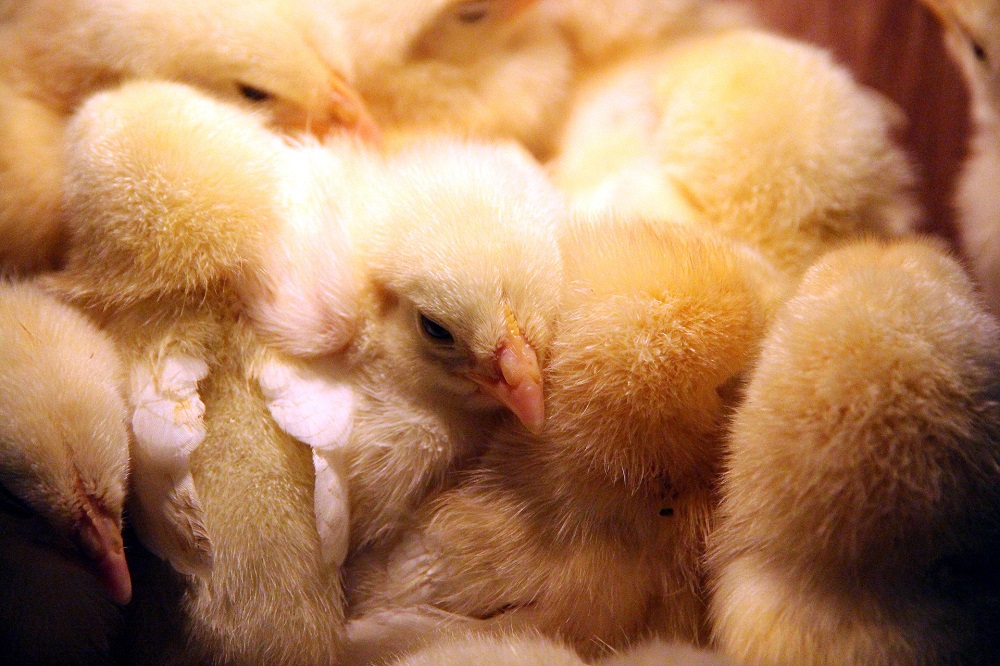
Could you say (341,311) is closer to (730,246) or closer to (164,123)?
(164,123)

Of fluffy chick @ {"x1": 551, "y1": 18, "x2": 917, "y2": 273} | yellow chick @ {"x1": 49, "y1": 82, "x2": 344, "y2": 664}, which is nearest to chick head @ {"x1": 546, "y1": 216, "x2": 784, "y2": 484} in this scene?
fluffy chick @ {"x1": 551, "y1": 18, "x2": 917, "y2": 273}

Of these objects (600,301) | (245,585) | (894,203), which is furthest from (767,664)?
(894,203)

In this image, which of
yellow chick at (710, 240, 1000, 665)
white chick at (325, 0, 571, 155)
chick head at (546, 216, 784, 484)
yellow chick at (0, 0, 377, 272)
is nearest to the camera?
yellow chick at (710, 240, 1000, 665)

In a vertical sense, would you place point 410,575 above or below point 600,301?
below

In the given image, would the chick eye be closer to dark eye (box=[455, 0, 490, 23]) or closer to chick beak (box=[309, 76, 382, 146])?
chick beak (box=[309, 76, 382, 146])

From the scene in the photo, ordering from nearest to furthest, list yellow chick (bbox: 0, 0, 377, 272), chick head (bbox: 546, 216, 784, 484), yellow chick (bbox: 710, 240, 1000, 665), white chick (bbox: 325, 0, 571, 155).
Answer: yellow chick (bbox: 710, 240, 1000, 665)
chick head (bbox: 546, 216, 784, 484)
yellow chick (bbox: 0, 0, 377, 272)
white chick (bbox: 325, 0, 571, 155)

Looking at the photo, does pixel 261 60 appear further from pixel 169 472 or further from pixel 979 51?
pixel 979 51

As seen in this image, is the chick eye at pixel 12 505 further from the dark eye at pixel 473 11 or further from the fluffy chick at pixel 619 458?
the dark eye at pixel 473 11
